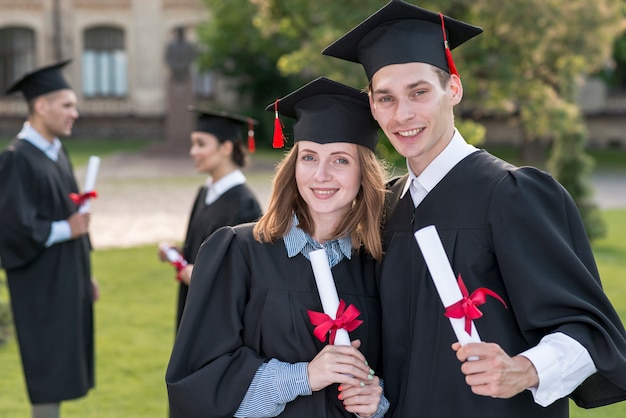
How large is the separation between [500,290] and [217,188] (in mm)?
2732

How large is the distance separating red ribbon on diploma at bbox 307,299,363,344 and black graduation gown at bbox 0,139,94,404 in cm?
294

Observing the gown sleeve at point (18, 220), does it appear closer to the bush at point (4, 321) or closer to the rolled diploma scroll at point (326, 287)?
the bush at point (4, 321)

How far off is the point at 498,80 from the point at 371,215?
32.3 feet

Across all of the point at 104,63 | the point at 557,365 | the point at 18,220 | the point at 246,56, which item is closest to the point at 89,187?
the point at 18,220

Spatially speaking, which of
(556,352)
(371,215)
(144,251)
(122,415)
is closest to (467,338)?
(556,352)

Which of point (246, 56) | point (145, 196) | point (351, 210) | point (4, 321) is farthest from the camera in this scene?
point (246, 56)

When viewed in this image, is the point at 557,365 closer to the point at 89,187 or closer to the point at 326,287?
the point at 326,287

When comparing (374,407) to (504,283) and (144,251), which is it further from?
(144,251)

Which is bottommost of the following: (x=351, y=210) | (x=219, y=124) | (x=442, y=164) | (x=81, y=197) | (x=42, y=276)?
(x=42, y=276)

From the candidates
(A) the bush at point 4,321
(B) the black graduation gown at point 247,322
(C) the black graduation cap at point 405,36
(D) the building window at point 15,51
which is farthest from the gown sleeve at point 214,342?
(D) the building window at point 15,51

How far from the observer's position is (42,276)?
502 centimetres

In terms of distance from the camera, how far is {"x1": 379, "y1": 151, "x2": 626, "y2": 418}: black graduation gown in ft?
7.59

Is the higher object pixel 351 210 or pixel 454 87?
pixel 454 87

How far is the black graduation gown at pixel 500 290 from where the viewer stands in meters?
2.31
